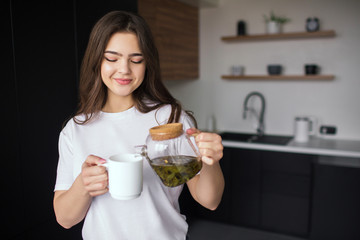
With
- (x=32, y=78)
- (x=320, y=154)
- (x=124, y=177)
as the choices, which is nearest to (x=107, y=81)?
(x=124, y=177)

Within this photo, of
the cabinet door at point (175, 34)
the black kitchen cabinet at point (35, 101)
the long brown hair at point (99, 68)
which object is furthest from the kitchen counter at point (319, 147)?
the long brown hair at point (99, 68)

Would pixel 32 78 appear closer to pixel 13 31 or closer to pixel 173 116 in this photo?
pixel 13 31

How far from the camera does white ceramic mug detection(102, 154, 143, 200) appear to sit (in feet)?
2.82

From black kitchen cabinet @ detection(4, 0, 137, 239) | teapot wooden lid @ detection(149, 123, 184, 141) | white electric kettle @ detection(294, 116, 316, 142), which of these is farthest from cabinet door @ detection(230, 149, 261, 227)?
teapot wooden lid @ detection(149, 123, 184, 141)

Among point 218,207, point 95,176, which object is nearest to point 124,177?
point 95,176

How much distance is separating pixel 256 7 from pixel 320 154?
5.46 ft

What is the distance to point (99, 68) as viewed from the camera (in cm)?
111

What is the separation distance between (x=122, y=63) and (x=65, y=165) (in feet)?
1.27

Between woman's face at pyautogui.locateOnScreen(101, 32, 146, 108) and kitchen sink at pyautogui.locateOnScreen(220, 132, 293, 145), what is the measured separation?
2.42m

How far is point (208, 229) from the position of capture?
10.9 ft

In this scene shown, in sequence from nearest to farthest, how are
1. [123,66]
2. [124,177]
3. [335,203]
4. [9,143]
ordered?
1. [124,177]
2. [123,66]
3. [9,143]
4. [335,203]

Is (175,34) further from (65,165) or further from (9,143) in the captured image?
(65,165)

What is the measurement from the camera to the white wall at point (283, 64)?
3330 millimetres

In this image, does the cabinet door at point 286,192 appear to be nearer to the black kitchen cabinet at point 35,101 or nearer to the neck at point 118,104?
the black kitchen cabinet at point 35,101
